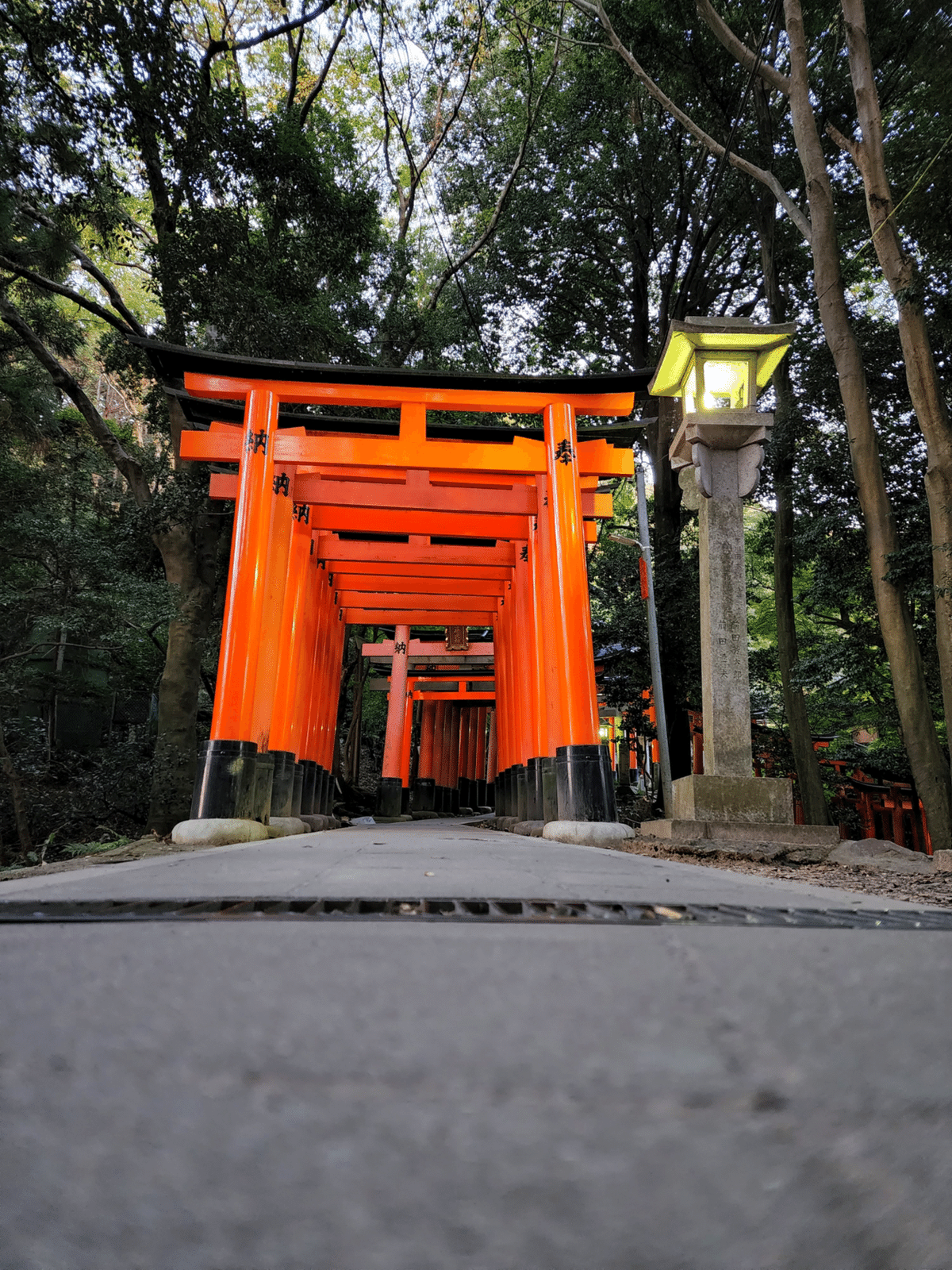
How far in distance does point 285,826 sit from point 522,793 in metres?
3.87

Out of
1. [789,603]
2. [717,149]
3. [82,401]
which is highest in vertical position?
[717,149]

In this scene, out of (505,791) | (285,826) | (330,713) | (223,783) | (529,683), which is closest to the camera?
(223,783)

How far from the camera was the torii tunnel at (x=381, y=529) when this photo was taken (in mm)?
6898

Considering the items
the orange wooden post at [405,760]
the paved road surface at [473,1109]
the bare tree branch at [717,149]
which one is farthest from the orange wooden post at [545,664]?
the orange wooden post at [405,760]

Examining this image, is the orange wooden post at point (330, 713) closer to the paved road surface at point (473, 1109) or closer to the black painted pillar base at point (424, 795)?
the black painted pillar base at point (424, 795)

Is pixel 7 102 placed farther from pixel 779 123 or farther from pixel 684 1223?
pixel 779 123

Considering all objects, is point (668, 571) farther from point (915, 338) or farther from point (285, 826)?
point (285, 826)

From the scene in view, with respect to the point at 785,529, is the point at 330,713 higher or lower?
lower

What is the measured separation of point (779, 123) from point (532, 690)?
11888 millimetres

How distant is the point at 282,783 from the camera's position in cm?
847

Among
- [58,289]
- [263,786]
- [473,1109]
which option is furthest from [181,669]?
[473,1109]

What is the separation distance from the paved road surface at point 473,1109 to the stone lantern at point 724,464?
487 centimetres

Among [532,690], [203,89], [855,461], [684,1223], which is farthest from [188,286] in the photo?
[684,1223]

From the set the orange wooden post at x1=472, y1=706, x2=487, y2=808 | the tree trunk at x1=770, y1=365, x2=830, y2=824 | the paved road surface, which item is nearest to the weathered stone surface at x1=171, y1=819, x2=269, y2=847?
the paved road surface
